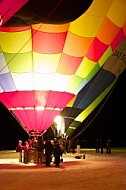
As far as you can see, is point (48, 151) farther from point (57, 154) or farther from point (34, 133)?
point (34, 133)

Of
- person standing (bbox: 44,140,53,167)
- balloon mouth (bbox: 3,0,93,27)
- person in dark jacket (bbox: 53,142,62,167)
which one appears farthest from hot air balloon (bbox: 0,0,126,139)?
balloon mouth (bbox: 3,0,93,27)

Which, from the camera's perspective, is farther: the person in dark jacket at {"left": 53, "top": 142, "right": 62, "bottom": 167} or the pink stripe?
the person in dark jacket at {"left": 53, "top": 142, "right": 62, "bottom": 167}

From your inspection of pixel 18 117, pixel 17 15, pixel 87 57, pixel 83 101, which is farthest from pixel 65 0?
pixel 83 101

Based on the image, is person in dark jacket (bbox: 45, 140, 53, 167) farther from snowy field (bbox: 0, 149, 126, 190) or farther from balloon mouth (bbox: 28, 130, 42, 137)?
snowy field (bbox: 0, 149, 126, 190)

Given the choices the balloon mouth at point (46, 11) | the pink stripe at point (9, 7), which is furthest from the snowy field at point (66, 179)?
the balloon mouth at point (46, 11)

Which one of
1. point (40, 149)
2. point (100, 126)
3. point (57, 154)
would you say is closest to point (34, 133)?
point (40, 149)

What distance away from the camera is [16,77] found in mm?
10414

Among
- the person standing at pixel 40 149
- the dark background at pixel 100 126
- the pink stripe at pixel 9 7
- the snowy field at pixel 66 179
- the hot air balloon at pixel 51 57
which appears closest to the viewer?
the snowy field at pixel 66 179

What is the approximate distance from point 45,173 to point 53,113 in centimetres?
259

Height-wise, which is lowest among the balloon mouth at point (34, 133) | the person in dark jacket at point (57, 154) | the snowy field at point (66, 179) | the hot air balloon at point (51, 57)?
the snowy field at point (66, 179)

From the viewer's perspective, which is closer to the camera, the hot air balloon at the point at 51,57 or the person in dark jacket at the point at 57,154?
the person in dark jacket at the point at 57,154

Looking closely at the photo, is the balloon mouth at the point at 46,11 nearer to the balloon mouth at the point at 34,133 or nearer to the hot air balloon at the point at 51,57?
the hot air balloon at the point at 51,57

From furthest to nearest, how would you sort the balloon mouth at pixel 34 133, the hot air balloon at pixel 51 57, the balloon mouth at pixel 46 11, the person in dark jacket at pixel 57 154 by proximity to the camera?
1. the balloon mouth at pixel 34 133
2. the hot air balloon at pixel 51 57
3. the person in dark jacket at pixel 57 154
4. the balloon mouth at pixel 46 11

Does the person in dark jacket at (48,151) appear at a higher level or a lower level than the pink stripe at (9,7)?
lower
